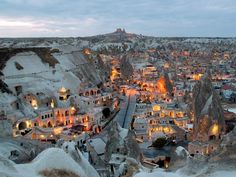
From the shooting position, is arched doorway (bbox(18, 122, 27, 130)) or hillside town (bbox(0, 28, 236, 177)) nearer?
hillside town (bbox(0, 28, 236, 177))

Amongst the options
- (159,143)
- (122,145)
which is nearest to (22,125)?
(159,143)

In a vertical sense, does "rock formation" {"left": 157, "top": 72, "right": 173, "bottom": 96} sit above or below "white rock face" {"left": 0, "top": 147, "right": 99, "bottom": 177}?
below

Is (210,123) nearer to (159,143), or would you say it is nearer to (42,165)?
(159,143)

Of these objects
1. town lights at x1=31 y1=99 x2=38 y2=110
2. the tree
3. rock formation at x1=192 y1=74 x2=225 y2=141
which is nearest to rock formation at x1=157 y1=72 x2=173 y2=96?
town lights at x1=31 y1=99 x2=38 y2=110

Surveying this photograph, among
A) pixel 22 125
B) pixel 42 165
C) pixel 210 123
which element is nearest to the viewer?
pixel 42 165

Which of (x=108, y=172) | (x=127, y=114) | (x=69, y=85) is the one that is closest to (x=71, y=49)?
(x=69, y=85)

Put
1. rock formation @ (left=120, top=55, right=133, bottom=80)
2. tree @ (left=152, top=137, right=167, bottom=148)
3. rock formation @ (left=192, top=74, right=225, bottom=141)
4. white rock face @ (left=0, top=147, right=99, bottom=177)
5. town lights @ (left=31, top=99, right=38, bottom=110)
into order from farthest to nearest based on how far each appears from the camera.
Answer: rock formation @ (left=120, top=55, right=133, bottom=80) → town lights @ (left=31, top=99, right=38, bottom=110) → rock formation @ (left=192, top=74, right=225, bottom=141) → tree @ (left=152, top=137, right=167, bottom=148) → white rock face @ (left=0, top=147, right=99, bottom=177)

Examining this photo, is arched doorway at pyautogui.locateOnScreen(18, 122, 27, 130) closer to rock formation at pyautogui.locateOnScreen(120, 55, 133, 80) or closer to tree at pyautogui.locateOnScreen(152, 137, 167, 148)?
tree at pyautogui.locateOnScreen(152, 137, 167, 148)

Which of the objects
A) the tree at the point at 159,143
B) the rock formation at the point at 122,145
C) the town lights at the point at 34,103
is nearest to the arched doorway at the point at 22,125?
the town lights at the point at 34,103
